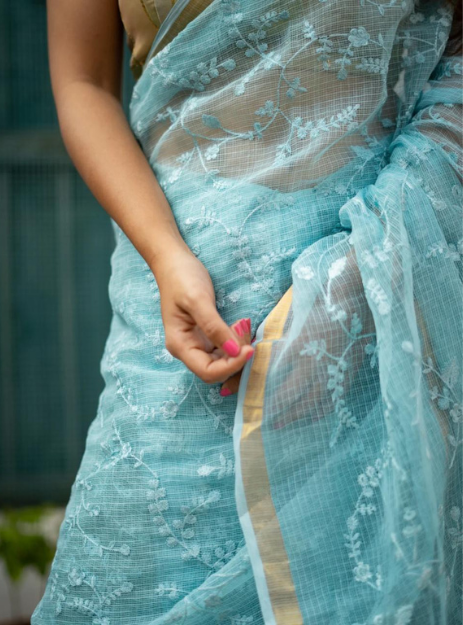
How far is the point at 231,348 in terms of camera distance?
2.33ft

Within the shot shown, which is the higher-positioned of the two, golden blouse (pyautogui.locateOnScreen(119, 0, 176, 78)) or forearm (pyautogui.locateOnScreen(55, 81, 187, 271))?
golden blouse (pyautogui.locateOnScreen(119, 0, 176, 78))

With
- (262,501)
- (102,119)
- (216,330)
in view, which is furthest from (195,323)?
(102,119)

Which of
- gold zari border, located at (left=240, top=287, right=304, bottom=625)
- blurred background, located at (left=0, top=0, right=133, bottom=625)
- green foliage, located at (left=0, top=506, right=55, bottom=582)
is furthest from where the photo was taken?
blurred background, located at (left=0, top=0, right=133, bottom=625)

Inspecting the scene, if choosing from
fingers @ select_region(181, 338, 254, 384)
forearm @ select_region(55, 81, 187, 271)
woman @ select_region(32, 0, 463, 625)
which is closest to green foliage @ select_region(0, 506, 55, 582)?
woman @ select_region(32, 0, 463, 625)

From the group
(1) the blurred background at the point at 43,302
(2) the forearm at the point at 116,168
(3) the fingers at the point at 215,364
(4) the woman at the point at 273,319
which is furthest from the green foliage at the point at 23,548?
(3) the fingers at the point at 215,364

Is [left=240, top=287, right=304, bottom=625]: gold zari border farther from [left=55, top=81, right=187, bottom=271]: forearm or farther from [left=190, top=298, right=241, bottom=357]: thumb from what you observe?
[left=55, top=81, right=187, bottom=271]: forearm

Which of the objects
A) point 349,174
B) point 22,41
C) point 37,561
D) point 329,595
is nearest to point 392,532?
point 329,595

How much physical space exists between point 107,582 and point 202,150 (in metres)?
0.57

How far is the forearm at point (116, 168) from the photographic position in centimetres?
86

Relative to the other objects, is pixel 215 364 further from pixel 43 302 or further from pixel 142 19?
pixel 43 302

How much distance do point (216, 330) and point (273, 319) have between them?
0.30 feet

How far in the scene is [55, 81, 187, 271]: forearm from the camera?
2.82 feet

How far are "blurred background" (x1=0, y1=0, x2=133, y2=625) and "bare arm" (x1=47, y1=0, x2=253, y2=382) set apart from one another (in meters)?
2.34

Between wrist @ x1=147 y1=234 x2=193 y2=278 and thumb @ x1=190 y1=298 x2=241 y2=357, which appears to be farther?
wrist @ x1=147 y1=234 x2=193 y2=278
